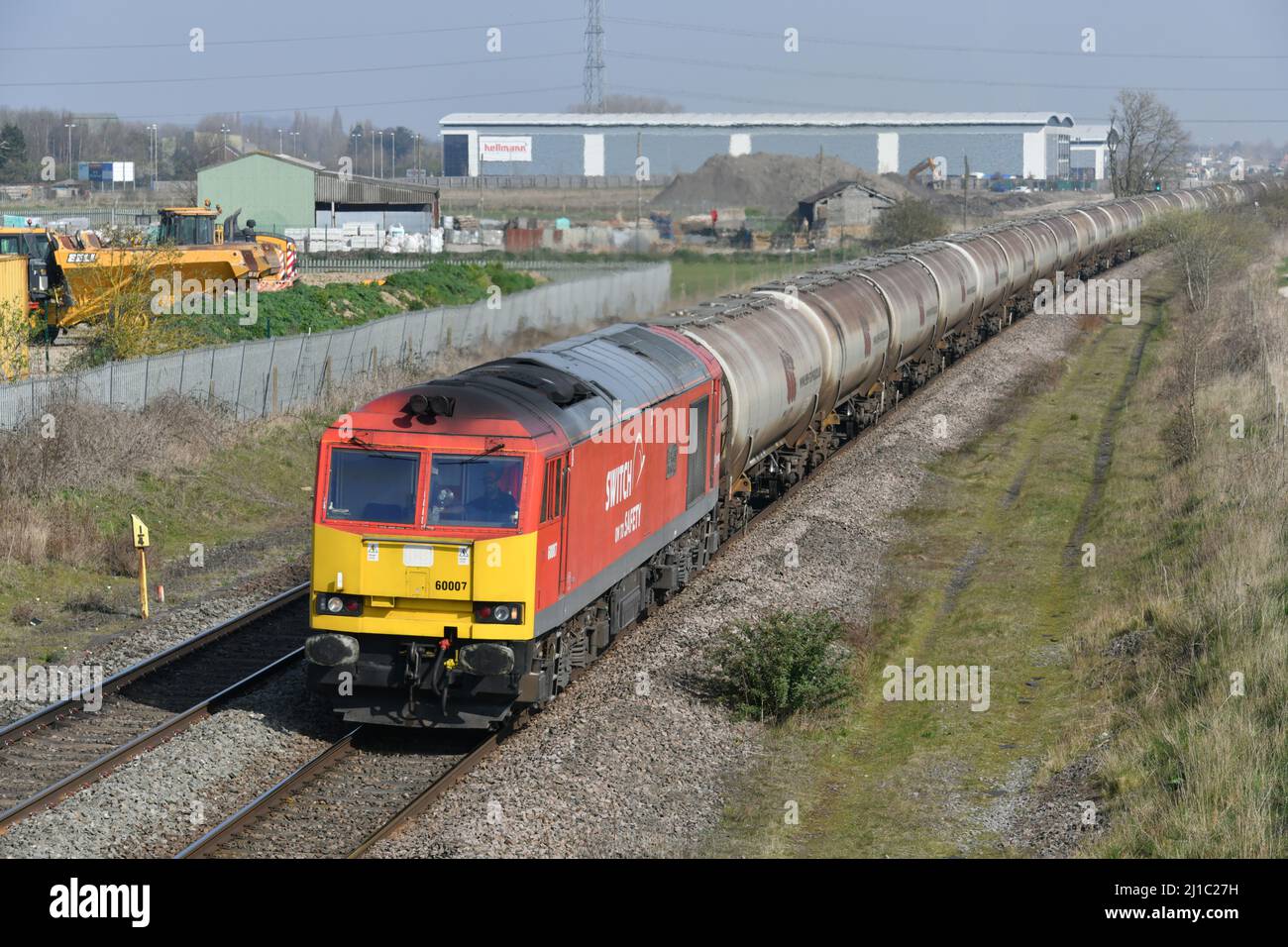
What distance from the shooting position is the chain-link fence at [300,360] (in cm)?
2602

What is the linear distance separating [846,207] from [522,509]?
79346 millimetres

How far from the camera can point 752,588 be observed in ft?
64.8

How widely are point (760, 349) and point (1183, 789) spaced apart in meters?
11.8

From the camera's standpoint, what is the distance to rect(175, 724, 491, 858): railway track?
11.8m

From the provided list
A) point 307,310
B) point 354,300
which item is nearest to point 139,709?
point 307,310

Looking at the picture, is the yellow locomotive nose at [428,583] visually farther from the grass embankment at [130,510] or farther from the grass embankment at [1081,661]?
the grass embankment at [130,510]

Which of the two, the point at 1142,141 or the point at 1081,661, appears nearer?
the point at 1081,661

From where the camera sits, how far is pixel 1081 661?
56.3ft

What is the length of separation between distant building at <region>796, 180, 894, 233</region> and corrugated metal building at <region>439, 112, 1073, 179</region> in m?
52.8

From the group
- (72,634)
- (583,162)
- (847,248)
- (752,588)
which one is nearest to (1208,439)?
(752,588)

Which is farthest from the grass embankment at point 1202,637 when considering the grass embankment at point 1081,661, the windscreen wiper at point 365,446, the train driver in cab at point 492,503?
the windscreen wiper at point 365,446

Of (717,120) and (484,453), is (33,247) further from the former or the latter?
(717,120)

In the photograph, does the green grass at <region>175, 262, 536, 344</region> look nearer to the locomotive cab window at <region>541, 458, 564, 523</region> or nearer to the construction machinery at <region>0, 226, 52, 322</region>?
the construction machinery at <region>0, 226, 52, 322</region>

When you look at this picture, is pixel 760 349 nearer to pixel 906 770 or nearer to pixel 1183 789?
pixel 906 770
